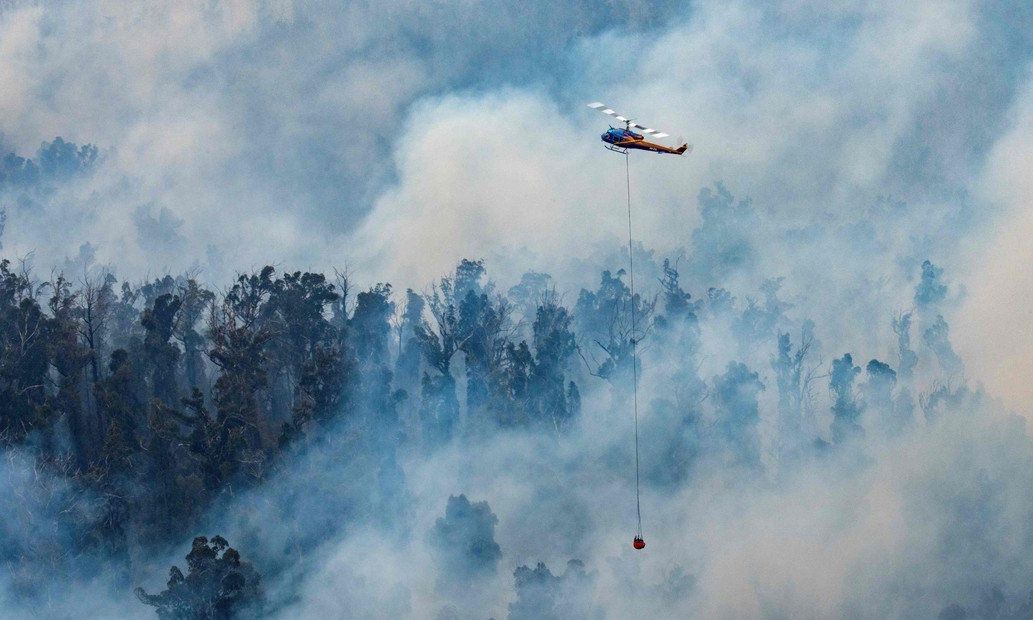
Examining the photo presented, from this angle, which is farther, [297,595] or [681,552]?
[681,552]

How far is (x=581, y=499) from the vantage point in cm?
11481

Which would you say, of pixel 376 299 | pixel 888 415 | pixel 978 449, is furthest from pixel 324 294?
pixel 978 449

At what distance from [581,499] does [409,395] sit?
68.8 feet

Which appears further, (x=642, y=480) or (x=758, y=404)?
(x=758, y=404)

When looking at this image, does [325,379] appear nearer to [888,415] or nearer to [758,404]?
[758,404]

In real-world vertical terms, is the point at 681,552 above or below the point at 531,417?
below

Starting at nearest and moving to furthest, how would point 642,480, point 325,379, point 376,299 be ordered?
point 325,379
point 642,480
point 376,299

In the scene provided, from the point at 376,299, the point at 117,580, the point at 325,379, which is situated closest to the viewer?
the point at 117,580

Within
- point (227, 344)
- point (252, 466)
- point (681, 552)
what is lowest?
point (681, 552)

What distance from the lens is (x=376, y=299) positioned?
129 meters

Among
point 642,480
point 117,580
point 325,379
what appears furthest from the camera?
point 642,480

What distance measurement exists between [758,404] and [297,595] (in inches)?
2104

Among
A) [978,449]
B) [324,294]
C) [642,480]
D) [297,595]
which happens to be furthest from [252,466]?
[978,449]

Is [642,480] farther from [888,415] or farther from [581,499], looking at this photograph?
[888,415]
